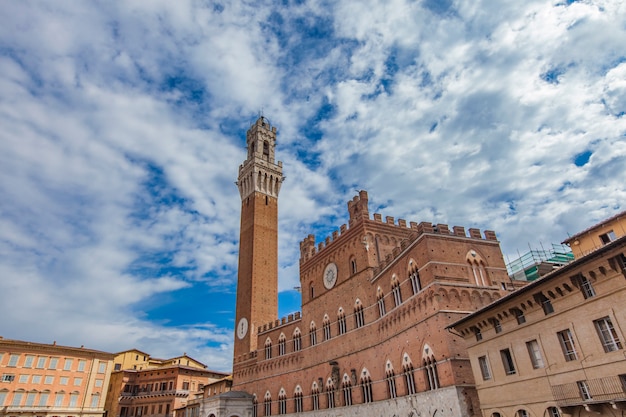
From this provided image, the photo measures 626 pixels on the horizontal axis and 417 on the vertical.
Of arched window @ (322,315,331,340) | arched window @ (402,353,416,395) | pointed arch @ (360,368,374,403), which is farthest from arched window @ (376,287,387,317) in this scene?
arched window @ (322,315,331,340)

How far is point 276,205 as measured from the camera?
56.2 meters

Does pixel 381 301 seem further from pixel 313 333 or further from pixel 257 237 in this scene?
pixel 257 237

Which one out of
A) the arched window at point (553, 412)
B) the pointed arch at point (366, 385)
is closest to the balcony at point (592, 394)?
the arched window at point (553, 412)

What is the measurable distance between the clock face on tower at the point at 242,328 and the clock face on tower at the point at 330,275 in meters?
15.7

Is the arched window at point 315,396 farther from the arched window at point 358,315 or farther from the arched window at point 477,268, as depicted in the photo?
the arched window at point 477,268

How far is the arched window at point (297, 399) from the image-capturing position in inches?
1339

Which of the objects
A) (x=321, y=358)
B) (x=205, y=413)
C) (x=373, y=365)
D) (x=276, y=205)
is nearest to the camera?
(x=373, y=365)

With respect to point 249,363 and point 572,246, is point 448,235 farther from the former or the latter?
point 249,363

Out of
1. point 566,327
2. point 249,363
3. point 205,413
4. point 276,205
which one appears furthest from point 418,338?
point 276,205

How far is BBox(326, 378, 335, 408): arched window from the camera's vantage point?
99.1ft

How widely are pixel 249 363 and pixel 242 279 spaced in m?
10.8

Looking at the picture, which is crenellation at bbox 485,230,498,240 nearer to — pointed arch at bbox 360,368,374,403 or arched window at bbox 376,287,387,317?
arched window at bbox 376,287,387,317

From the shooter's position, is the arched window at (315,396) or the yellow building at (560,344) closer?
the yellow building at (560,344)

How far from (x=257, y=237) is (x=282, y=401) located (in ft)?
67.7
